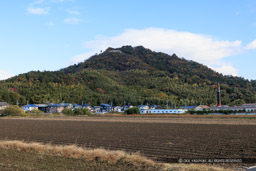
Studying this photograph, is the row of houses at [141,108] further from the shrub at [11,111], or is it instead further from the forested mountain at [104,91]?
the shrub at [11,111]

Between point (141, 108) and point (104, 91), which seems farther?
Result: point (104, 91)

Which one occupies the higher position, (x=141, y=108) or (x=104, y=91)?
(x=104, y=91)

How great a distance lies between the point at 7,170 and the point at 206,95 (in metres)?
152

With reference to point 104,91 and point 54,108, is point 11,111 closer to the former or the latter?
point 54,108

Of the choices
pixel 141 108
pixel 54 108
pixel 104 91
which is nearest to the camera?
pixel 141 108

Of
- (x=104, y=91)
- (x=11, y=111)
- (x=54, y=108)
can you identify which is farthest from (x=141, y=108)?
(x=11, y=111)

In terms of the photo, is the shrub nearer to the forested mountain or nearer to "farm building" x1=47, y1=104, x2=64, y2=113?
"farm building" x1=47, y1=104, x2=64, y2=113

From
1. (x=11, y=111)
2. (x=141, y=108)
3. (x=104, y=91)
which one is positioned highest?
(x=104, y=91)

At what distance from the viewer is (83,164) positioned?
49.4ft

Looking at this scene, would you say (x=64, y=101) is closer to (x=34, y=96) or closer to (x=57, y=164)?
(x=34, y=96)

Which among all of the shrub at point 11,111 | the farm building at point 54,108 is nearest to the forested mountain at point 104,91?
the farm building at point 54,108

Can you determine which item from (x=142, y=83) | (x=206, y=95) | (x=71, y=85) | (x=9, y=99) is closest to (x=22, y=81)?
(x=71, y=85)

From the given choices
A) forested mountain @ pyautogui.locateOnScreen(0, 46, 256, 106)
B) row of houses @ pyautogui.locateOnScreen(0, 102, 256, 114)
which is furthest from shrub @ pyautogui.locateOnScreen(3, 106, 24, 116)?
forested mountain @ pyautogui.locateOnScreen(0, 46, 256, 106)

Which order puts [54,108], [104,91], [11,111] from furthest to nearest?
[104,91] → [54,108] → [11,111]
